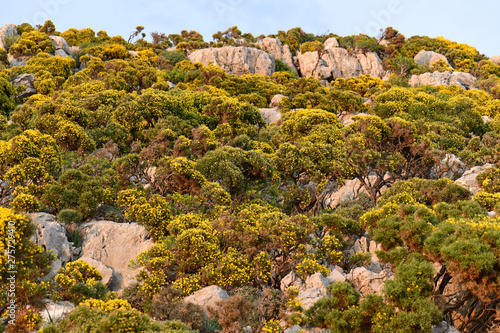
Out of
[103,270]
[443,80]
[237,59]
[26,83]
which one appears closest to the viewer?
[103,270]

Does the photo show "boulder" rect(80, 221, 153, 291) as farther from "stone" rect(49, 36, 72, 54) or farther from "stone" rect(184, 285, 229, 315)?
"stone" rect(49, 36, 72, 54)

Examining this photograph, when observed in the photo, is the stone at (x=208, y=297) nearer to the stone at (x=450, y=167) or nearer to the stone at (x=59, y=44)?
the stone at (x=450, y=167)

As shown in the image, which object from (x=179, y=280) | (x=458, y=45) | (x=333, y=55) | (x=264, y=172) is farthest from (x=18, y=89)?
(x=458, y=45)

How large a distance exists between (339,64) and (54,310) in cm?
8300

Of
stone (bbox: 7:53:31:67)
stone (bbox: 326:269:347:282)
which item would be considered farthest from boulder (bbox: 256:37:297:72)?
stone (bbox: 326:269:347:282)

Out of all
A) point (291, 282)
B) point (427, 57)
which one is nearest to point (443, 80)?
point (427, 57)

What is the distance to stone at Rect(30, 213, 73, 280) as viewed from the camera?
23.2 meters

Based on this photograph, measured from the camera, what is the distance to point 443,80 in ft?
250

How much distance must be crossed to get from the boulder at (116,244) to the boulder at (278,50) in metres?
73.1

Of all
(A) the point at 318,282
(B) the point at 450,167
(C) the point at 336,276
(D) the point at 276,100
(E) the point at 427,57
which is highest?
(E) the point at 427,57

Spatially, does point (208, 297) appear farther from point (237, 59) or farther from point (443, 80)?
point (443, 80)

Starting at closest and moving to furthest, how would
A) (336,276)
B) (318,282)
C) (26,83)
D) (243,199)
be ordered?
(318,282)
(336,276)
(243,199)
(26,83)

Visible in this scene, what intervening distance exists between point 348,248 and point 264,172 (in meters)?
9.65

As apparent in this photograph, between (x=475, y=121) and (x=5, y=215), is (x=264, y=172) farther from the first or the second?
(x=475, y=121)
